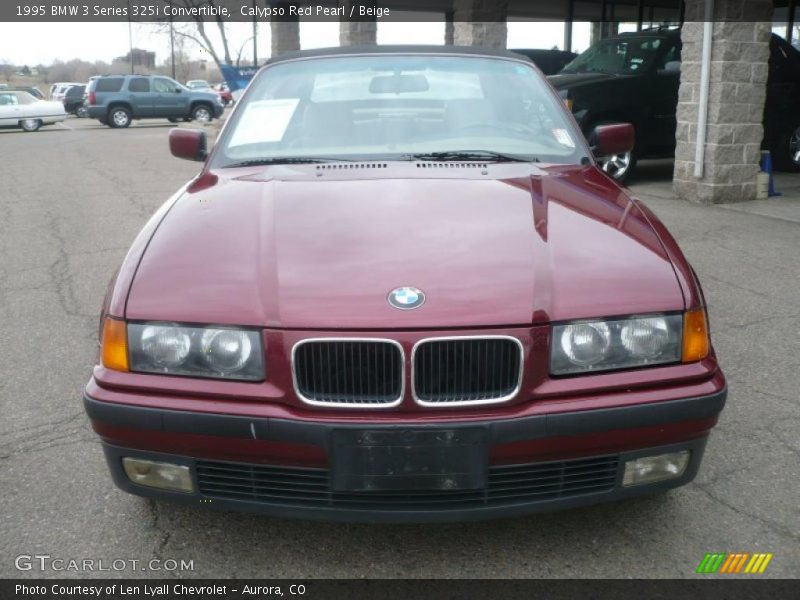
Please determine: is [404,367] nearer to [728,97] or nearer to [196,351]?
[196,351]

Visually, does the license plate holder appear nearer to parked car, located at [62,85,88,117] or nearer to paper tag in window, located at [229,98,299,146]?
paper tag in window, located at [229,98,299,146]

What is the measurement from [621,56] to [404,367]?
9452 mm

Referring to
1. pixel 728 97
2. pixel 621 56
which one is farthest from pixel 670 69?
pixel 728 97

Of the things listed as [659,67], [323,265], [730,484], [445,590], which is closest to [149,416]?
[323,265]

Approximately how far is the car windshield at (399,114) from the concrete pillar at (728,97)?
5.48 meters

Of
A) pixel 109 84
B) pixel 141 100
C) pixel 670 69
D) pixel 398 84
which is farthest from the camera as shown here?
pixel 141 100

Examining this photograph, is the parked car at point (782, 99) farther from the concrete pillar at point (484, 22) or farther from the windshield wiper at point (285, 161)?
the windshield wiper at point (285, 161)

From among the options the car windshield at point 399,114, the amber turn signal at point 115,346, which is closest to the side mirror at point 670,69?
the car windshield at point 399,114

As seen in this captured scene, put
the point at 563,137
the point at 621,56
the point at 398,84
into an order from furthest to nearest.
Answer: the point at 621,56
the point at 398,84
the point at 563,137

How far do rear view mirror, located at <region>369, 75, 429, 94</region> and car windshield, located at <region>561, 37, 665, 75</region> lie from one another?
726 centimetres

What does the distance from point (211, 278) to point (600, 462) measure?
120cm

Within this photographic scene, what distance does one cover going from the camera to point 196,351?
7.40ft

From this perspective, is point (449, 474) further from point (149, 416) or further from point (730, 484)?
point (730, 484)

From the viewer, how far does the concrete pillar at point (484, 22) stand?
15.4 metres
